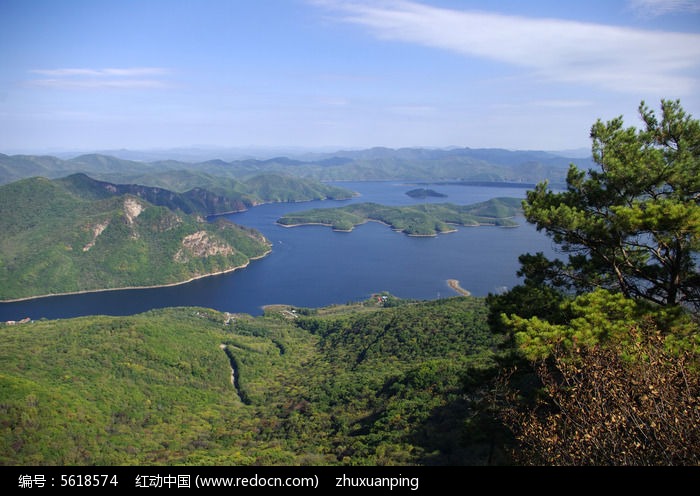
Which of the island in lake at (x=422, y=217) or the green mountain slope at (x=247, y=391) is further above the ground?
the island in lake at (x=422, y=217)

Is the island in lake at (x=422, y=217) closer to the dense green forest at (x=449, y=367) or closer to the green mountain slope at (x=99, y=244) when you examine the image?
the green mountain slope at (x=99, y=244)

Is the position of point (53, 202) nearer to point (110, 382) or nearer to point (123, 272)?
point (123, 272)

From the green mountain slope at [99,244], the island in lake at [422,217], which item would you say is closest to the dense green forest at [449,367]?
the green mountain slope at [99,244]

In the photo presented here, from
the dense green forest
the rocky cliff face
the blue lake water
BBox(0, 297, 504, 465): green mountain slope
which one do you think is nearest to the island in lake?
the blue lake water

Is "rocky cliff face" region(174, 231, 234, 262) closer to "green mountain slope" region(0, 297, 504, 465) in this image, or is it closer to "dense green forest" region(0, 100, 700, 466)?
"dense green forest" region(0, 100, 700, 466)
